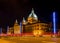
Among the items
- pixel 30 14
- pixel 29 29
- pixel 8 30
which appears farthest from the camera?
pixel 8 30

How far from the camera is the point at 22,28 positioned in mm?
80375

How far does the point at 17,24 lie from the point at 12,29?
3.92 m

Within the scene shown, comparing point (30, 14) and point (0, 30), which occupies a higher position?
point (30, 14)

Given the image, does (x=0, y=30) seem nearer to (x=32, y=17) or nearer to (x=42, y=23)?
(x=32, y=17)

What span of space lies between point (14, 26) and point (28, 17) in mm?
10557

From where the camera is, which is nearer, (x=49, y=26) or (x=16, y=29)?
(x=49, y=26)

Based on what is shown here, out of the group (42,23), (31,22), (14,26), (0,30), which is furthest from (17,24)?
(42,23)

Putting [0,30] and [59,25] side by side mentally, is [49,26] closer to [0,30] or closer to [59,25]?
[59,25]

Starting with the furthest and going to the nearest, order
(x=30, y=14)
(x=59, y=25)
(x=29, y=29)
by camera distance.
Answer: (x=30, y=14), (x=29, y=29), (x=59, y=25)

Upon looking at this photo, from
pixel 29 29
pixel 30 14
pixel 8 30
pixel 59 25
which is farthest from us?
pixel 8 30

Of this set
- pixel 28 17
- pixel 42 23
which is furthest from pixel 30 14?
pixel 42 23

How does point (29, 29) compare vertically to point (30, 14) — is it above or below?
below

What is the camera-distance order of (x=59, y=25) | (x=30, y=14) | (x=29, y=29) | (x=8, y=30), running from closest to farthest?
(x=59, y=25) → (x=29, y=29) → (x=30, y=14) → (x=8, y=30)

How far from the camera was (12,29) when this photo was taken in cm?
9444
